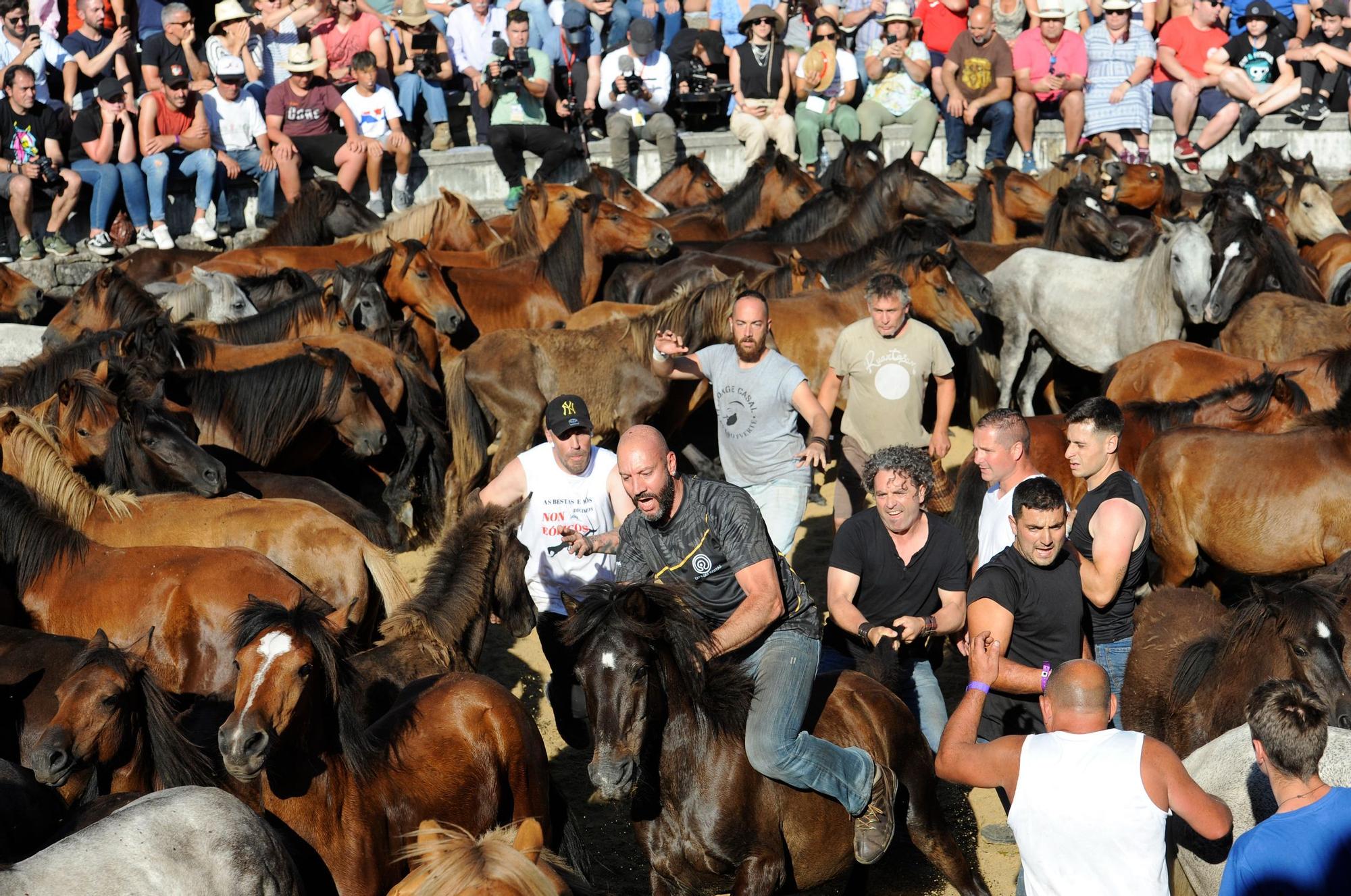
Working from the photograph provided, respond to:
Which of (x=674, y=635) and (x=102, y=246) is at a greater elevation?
(x=674, y=635)

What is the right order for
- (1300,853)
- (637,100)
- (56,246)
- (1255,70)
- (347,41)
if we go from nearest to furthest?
(1300,853), (56,246), (347,41), (637,100), (1255,70)

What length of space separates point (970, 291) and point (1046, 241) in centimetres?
228

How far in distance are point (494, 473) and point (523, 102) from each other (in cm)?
654

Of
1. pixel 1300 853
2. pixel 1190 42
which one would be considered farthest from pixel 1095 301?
pixel 1300 853

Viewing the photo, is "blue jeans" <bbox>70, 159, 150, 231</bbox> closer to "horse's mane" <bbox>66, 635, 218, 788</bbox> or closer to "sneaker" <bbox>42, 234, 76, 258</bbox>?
"sneaker" <bbox>42, 234, 76, 258</bbox>

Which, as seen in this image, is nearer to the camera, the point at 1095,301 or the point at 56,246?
the point at 1095,301

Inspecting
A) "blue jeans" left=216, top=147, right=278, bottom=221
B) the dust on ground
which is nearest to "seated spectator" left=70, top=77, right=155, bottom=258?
"blue jeans" left=216, top=147, right=278, bottom=221

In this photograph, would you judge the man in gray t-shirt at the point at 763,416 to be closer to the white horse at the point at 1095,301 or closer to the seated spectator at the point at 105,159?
the white horse at the point at 1095,301

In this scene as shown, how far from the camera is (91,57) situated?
1309 cm

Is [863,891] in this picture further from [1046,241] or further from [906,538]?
[1046,241]

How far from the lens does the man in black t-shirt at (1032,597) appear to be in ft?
14.6

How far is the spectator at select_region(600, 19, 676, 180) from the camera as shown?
1445 centimetres

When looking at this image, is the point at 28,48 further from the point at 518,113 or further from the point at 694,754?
the point at 694,754

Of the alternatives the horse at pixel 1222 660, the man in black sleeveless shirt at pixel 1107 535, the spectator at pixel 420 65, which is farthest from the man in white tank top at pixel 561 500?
the spectator at pixel 420 65
